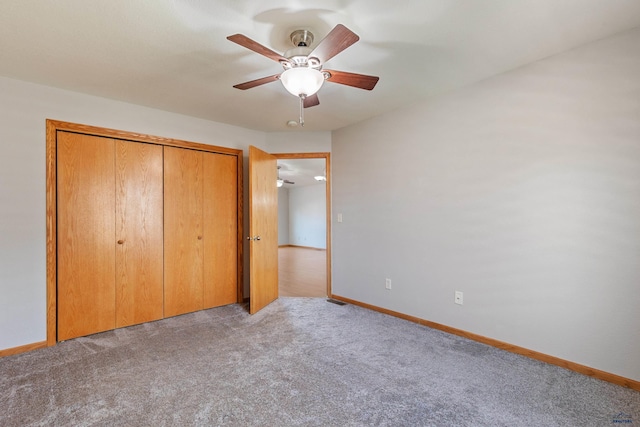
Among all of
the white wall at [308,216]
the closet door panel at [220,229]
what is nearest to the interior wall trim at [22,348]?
the closet door panel at [220,229]


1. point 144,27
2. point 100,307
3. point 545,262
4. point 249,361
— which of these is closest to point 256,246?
point 249,361

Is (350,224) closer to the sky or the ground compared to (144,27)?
closer to the ground

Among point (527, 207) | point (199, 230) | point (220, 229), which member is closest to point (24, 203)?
point (199, 230)

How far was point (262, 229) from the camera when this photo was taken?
3596mm

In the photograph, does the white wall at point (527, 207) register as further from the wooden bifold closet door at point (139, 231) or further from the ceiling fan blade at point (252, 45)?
the wooden bifold closet door at point (139, 231)

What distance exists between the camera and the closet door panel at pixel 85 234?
2.66 m

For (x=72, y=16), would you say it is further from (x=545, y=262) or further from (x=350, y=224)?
(x=545, y=262)

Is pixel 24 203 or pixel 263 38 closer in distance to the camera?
pixel 263 38

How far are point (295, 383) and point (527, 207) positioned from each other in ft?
7.44

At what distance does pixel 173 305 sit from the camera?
329 centimetres

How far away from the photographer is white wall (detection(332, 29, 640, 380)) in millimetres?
1947

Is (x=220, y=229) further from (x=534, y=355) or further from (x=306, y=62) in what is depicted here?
(x=534, y=355)

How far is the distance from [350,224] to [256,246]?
125 centimetres

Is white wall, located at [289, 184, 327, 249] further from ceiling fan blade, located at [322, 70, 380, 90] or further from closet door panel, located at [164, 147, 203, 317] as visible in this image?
ceiling fan blade, located at [322, 70, 380, 90]
